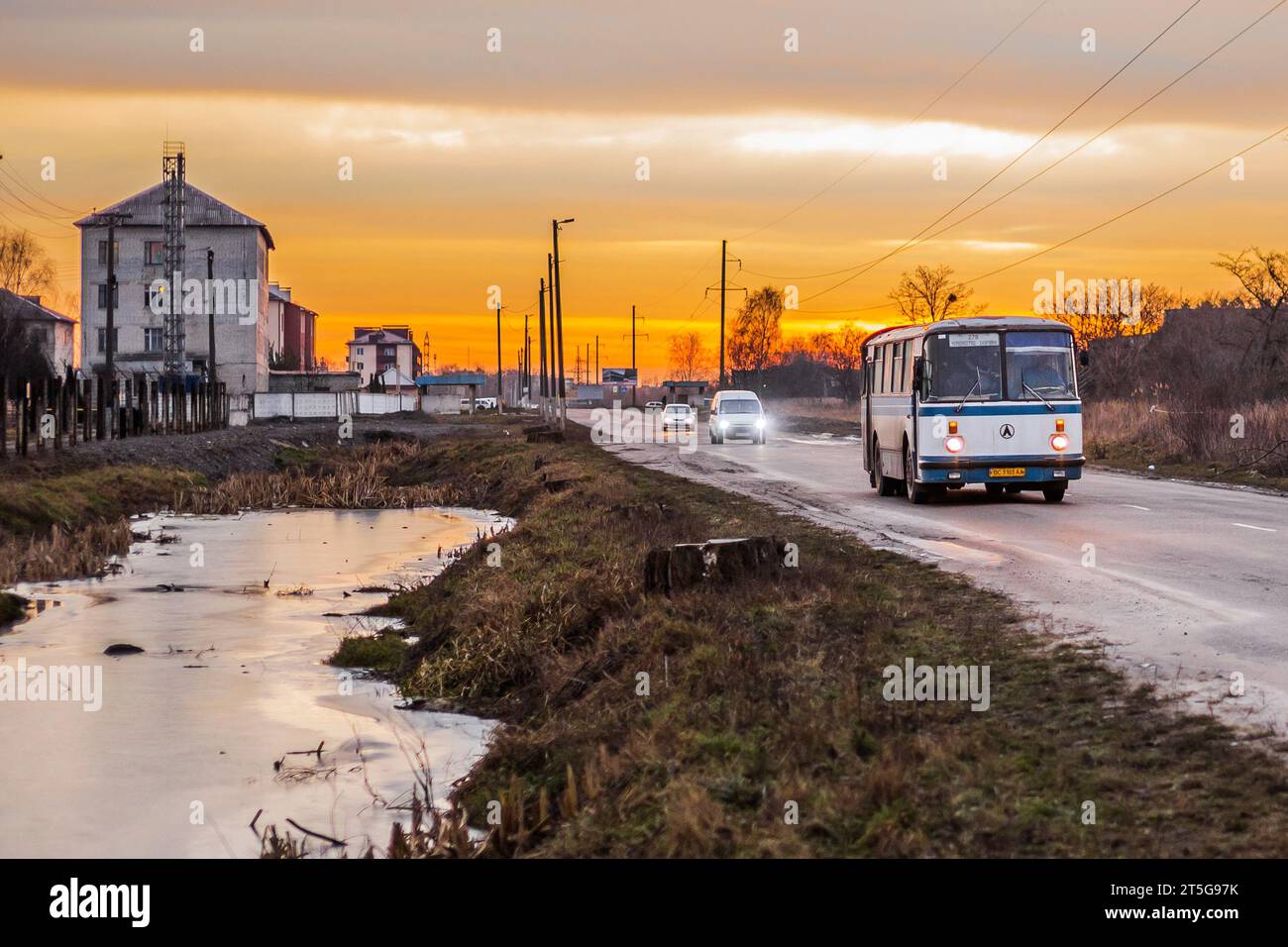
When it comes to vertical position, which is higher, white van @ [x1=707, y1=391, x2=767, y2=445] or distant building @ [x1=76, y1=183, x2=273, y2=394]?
Answer: distant building @ [x1=76, y1=183, x2=273, y2=394]

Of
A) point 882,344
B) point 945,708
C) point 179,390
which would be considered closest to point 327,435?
point 179,390

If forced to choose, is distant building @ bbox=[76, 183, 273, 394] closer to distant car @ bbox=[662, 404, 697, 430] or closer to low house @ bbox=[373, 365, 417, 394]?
low house @ bbox=[373, 365, 417, 394]

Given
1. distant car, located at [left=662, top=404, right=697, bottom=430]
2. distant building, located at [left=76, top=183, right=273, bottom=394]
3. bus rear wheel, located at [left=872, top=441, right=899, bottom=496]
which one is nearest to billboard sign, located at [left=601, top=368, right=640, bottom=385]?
distant building, located at [left=76, top=183, right=273, bottom=394]

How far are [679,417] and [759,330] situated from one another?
299 ft

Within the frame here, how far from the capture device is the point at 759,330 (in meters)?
159

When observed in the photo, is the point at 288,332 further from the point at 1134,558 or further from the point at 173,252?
the point at 1134,558

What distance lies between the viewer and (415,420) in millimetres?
93625

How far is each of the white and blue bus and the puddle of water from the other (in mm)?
8543

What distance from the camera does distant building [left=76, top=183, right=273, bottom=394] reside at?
3799 inches

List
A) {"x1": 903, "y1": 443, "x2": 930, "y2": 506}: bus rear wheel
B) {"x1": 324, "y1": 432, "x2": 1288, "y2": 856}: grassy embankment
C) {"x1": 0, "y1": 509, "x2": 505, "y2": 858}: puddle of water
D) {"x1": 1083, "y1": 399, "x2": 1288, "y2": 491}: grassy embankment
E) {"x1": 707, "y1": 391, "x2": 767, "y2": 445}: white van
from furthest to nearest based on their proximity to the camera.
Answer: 1. {"x1": 707, "y1": 391, "x2": 767, "y2": 445}: white van
2. {"x1": 1083, "y1": 399, "x2": 1288, "y2": 491}: grassy embankment
3. {"x1": 903, "y1": 443, "x2": 930, "y2": 506}: bus rear wheel
4. {"x1": 0, "y1": 509, "x2": 505, "y2": 858}: puddle of water
5. {"x1": 324, "y1": 432, "x2": 1288, "y2": 856}: grassy embankment

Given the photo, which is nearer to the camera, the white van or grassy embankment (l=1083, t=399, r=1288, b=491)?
grassy embankment (l=1083, t=399, r=1288, b=491)

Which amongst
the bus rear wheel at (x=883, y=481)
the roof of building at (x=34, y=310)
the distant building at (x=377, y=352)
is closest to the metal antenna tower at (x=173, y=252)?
the roof of building at (x=34, y=310)

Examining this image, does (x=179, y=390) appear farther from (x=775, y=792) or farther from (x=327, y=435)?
(x=775, y=792)

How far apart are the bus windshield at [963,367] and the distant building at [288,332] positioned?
102 metres
